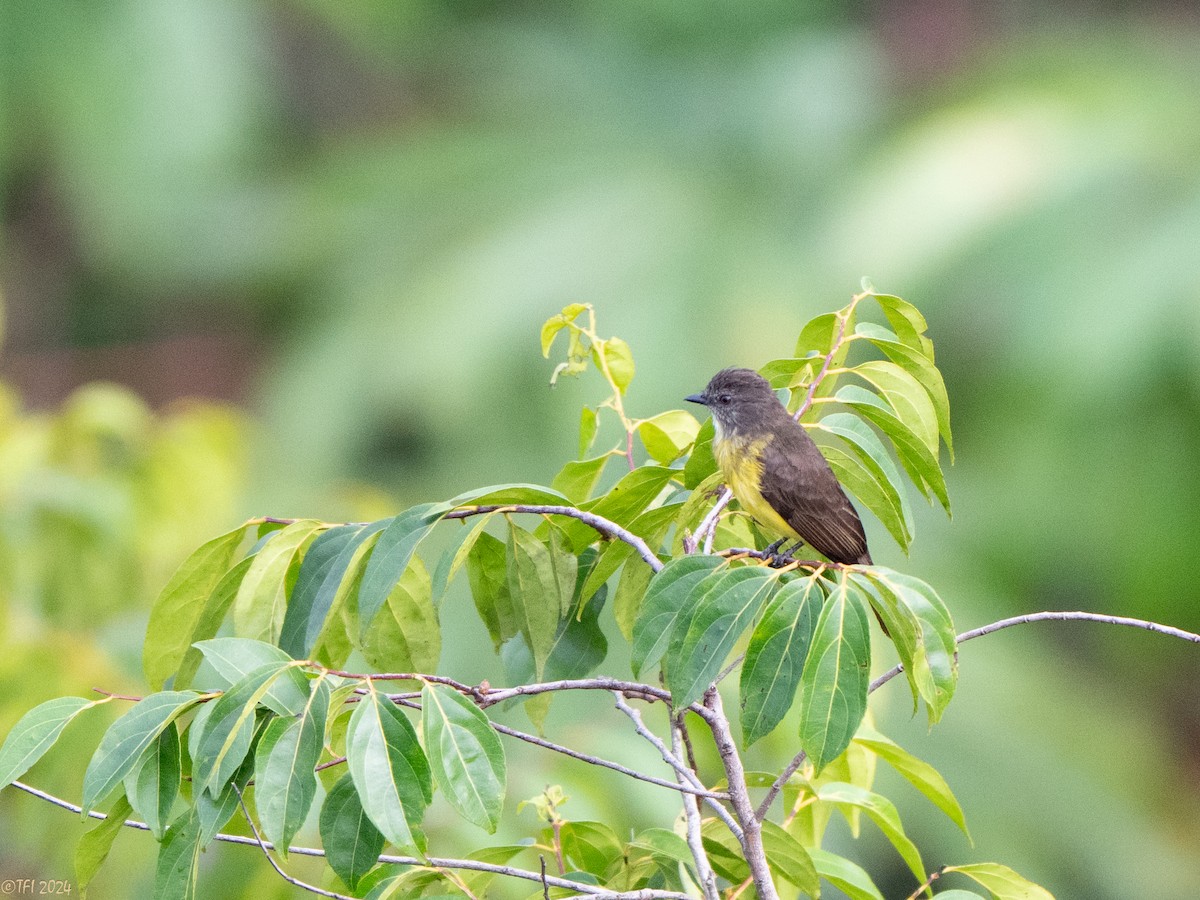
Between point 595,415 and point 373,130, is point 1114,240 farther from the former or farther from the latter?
point 595,415

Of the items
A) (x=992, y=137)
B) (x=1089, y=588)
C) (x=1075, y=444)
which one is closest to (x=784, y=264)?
(x=992, y=137)

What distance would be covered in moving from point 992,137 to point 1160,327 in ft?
6.32

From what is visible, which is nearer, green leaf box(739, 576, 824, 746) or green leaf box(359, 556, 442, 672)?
green leaf box(739, 576, 824, 746)

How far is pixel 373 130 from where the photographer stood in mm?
12234

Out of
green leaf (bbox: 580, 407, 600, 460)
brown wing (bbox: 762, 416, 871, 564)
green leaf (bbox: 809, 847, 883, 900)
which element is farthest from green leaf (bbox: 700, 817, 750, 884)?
brown wing (bbox: 762, 416, 871, 564)

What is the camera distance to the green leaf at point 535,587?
2.07 m

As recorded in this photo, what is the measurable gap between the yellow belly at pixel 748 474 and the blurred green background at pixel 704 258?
339 cm

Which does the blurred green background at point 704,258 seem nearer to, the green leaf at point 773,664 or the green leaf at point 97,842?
the green leaf at point 97,842

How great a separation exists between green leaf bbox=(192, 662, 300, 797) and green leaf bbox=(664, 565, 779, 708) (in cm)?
48

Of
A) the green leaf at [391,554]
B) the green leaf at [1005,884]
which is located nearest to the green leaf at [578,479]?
the green leaf at [391,554]

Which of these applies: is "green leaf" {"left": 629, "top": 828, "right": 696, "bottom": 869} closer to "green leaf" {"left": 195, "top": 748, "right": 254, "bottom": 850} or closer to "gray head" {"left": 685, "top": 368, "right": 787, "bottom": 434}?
"green leaf" {"left": 195, "top": 748, "right": 254, "bottom": 850}

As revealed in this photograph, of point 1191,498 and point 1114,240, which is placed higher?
point 1114,240

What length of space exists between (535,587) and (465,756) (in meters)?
0.46

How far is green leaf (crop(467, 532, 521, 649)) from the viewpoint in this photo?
86.7 inches
